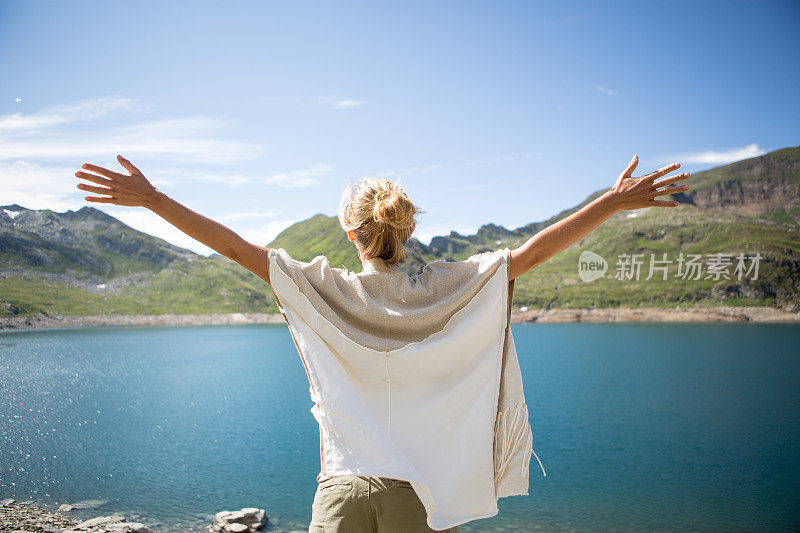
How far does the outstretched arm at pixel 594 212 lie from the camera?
1979 millimetres

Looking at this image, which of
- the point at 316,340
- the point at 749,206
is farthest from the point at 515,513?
the point at 749,206

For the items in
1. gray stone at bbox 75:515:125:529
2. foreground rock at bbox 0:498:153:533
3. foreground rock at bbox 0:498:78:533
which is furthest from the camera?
gray stone at bbox 75:515:125:529

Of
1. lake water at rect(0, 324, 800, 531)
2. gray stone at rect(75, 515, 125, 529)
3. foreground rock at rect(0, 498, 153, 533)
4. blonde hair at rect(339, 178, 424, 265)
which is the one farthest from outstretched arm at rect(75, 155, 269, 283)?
gray stone at rect(75, 515, 125, 529)

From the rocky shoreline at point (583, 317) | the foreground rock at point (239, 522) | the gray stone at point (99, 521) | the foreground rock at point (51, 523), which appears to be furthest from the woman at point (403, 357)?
the rocky shoreline at point (583, 317)

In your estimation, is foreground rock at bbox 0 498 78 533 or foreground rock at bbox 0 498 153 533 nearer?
foreground rock at bbox 0 498 153 533

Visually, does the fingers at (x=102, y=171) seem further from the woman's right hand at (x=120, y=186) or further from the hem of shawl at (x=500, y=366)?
the hem of shawl at (x=500, y=366)

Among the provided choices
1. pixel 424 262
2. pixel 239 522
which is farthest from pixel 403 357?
pixel 424 262

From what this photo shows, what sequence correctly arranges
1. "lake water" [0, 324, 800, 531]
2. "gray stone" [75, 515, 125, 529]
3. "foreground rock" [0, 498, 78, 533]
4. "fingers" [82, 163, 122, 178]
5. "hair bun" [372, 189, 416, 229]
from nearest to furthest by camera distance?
"fingers" [82, 163, 122, 178] < "hair bun" [372, 189, 416, 229] < "foreground rock" [0, 498, 78, 533] < "gray stone" [75, 515, 125, 529] < "lake water" [0, 324, 800, 531]

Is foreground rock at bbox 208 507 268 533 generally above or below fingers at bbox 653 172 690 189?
below

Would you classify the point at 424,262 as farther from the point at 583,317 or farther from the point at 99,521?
the point at 99,521

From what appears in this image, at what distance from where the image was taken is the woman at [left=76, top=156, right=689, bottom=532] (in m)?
1.92

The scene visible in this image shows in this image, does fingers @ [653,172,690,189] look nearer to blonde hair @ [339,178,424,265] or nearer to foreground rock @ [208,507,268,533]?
blonde hair @ [339,178,424,265]

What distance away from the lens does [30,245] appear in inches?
4058

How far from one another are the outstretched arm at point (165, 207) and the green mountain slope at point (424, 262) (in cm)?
9143
